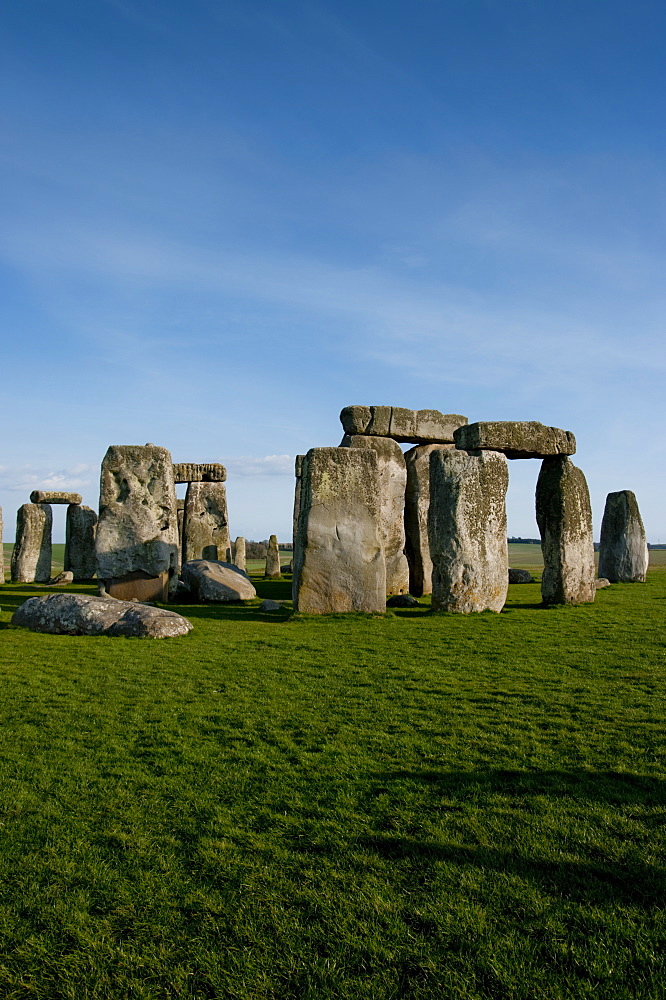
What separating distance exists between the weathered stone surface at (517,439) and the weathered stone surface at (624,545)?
6205mm

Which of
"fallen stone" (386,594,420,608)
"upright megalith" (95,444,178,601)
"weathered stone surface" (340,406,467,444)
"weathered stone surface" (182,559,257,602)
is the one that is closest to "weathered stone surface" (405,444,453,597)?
"weathered stone surface" (340,406,467,444)

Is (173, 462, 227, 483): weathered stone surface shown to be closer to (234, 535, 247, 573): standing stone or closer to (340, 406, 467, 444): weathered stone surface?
(234, 535, 247, 573): standing stone

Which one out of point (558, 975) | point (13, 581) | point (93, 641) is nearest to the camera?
point (558, 975)

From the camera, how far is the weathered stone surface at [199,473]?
2145cm

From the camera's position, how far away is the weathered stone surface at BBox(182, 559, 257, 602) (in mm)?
13961

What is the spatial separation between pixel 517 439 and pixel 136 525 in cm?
749

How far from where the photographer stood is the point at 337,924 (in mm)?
2482

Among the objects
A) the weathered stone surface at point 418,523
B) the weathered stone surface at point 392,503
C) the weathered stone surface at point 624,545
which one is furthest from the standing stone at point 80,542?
the weathered stone surface at point 624,545

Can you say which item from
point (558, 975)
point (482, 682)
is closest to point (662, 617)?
point (482, 682)

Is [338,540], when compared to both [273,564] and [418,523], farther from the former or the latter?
[273,564]

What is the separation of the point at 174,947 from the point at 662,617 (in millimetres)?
9432

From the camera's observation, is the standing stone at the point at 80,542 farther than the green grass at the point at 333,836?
Yes

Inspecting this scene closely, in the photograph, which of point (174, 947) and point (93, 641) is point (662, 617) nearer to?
point (93, 641)

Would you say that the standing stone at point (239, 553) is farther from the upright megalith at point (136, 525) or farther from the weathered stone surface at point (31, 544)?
the upright megalith at point (136, 525)
